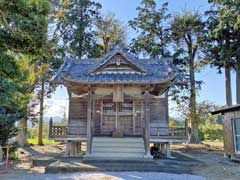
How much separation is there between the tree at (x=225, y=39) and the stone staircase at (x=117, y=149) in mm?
10724

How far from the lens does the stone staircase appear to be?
1134 cm

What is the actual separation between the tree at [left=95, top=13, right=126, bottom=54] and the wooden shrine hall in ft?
33.5

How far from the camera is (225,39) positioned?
19.6 m

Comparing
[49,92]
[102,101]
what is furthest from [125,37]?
[102,101]

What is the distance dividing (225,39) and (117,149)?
12.8 meters

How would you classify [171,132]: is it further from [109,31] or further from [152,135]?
[109,31]

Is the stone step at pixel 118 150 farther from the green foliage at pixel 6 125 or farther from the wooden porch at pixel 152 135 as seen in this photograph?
the green foliage at pixel 6 125

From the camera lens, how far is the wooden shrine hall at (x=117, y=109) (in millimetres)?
11852

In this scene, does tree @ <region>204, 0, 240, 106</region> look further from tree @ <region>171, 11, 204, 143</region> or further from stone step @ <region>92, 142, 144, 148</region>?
stone step @ <region>92, 142, 144, 148</region>

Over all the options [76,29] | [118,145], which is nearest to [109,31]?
[76,29]

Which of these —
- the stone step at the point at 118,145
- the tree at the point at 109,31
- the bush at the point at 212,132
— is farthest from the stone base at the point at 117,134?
the bush at the point at 212,132

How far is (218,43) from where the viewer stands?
19.9m

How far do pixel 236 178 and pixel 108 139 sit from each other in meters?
6.03

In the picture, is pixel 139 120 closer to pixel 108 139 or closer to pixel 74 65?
pixel 108 139
